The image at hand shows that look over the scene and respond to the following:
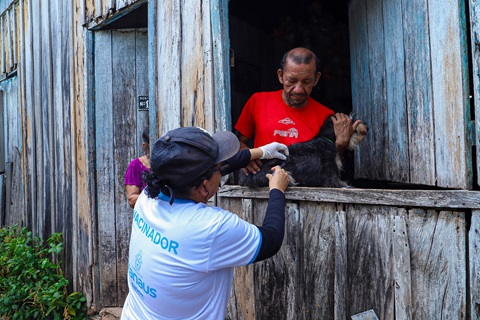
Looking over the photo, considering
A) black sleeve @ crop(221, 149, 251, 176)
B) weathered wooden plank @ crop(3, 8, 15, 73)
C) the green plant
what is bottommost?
the green plant

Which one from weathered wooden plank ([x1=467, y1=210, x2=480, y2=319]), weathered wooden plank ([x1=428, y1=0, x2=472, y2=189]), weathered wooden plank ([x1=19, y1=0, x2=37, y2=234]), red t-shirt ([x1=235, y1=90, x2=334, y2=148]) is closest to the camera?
weathered wooden plank ([x1=467, y1=210, x2=480, y2=319])

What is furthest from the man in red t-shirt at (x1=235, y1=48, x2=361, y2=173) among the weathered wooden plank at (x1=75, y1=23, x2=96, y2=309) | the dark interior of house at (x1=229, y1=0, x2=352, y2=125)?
the weathered wooden plank at (x1=75, y1=23, x2=96, y2=309)

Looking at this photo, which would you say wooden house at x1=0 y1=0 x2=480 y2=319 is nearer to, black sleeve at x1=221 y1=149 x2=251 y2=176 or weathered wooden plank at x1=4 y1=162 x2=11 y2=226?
black sleeve at x1=221 y1=149 x2=251 y2=176

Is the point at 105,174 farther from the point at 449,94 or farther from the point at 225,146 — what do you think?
the point at 449,94

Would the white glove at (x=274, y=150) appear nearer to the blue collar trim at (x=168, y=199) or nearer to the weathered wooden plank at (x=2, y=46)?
the blue collar trim at (x=168, y=199)

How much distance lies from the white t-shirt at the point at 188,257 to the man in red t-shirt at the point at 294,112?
0.99 m

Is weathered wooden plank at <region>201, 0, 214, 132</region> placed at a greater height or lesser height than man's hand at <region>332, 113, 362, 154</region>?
greater

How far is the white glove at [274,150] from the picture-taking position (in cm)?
280

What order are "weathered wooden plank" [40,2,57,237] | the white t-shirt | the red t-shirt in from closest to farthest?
1. the white t-shirt
2. the red t-shirt
3. "weathered wooden plank" [40,2,57,237]

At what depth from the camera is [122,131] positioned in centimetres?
495

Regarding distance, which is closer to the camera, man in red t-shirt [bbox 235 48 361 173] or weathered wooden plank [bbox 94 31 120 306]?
man in red t-shirt [bbox 235 48 361 173]

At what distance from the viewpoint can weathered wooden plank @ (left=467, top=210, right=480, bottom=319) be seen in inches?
82.1

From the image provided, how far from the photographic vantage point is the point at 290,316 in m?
2.94

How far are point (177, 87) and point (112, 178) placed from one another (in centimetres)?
163
